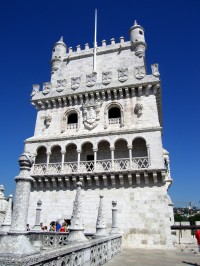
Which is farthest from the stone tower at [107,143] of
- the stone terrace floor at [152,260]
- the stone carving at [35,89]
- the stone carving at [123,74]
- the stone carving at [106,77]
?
the stone terrace floor at [152,260]

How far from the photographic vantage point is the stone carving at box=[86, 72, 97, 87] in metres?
23.4

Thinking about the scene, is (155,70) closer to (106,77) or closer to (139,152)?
(106,77)

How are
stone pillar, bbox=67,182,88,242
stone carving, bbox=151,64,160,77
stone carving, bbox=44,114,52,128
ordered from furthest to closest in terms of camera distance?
stone carving, bbox=44,114,52,128 → stone carving, bbox=151,64,160,77 → stone pillar, bbox=67,182,88,242

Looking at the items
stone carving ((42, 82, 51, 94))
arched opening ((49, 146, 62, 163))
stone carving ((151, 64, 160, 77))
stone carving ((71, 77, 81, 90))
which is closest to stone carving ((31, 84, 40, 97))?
stone carving ((42, 82, 51, 94))

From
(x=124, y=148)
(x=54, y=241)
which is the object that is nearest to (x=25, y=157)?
(x=54, y=241)

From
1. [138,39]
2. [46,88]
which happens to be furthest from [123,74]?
[46,88]

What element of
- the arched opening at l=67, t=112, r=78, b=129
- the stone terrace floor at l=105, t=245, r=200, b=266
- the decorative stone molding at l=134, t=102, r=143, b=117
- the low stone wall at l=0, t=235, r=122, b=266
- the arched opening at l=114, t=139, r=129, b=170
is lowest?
the stone terrace floor at l=105, t=245, r=200, b=266

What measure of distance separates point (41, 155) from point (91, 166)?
581 cm

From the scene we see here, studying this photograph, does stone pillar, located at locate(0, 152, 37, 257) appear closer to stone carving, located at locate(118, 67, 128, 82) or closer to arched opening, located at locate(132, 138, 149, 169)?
arched opening, located at locate(132, 138, 149, 169)

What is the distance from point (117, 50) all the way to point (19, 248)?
24593 millimetres

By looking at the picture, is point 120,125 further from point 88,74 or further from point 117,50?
point 117,50

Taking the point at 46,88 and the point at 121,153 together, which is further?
the point at 46,88

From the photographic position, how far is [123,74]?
897 inches

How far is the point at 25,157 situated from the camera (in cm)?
569
